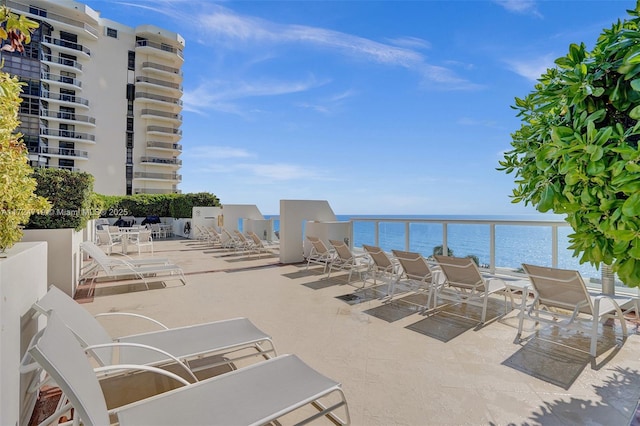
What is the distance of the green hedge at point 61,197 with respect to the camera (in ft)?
17.0

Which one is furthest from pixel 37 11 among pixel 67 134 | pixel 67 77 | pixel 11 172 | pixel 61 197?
pixel 11 172

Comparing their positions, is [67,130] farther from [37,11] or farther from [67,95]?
[37,11]

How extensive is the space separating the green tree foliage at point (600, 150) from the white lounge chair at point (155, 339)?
7.62ft

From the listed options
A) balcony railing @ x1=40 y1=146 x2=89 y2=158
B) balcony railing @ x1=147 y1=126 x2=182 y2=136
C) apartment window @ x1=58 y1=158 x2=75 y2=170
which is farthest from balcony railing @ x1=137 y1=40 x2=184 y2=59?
apartment window @ x1=58 y1=158 x2=75 y2=170

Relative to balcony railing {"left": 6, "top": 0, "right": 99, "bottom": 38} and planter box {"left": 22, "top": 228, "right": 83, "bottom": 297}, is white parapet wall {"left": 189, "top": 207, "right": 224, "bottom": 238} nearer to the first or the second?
planter box {"left": 22, "top": 228, "right": 83, "bottom": 297}

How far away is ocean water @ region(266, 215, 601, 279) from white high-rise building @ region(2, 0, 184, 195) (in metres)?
38.3

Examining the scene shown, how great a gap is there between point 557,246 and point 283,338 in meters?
5.35

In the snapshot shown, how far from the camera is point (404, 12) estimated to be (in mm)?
9805

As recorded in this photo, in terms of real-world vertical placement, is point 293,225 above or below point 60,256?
above

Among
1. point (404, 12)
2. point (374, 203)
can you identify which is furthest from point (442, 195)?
point (404, 12)

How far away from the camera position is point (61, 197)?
5.36 metres

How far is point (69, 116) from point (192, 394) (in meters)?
44.6

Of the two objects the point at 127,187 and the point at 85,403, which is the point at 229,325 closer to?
the point at 85,403

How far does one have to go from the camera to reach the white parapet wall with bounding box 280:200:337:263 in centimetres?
917
